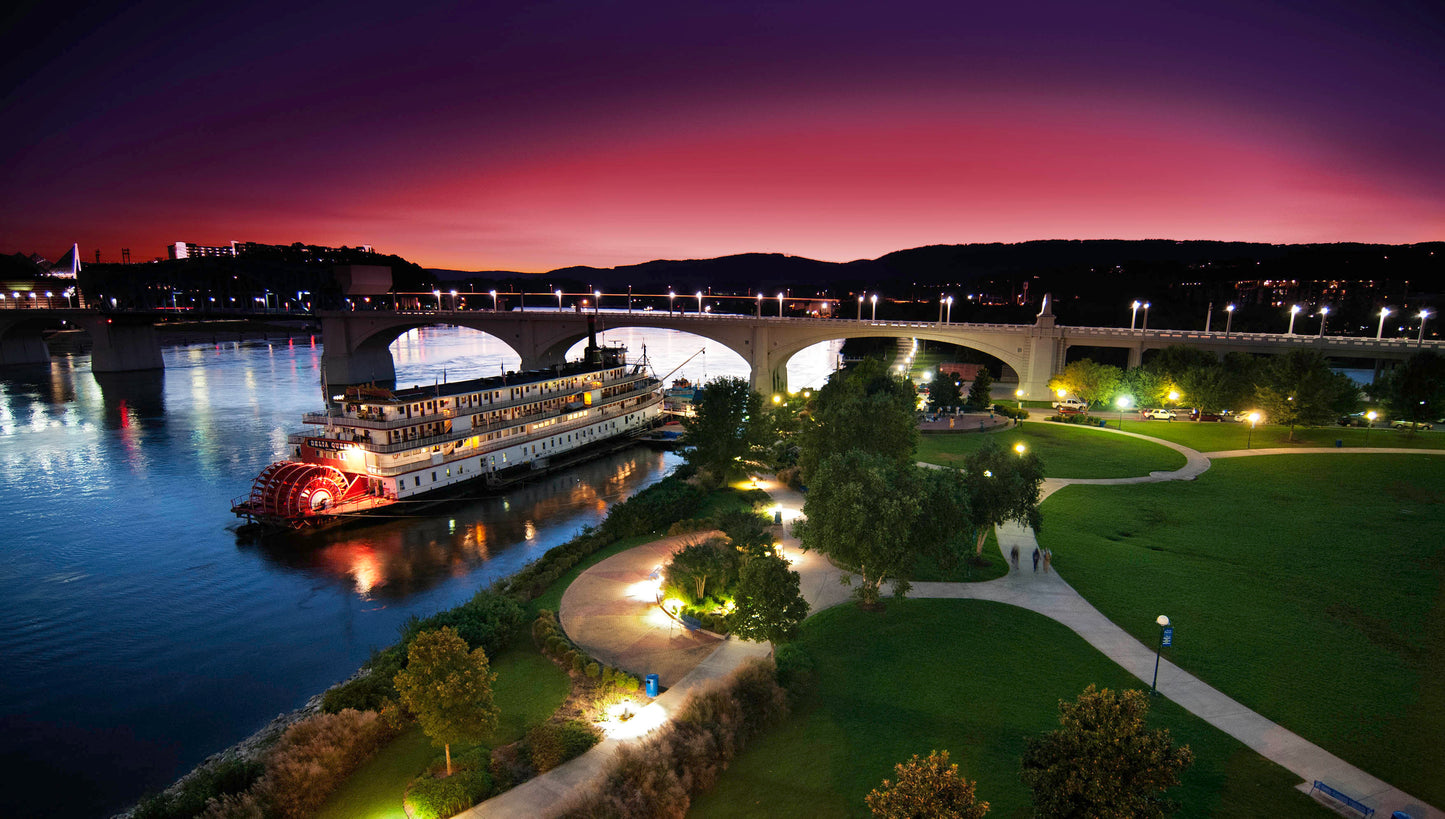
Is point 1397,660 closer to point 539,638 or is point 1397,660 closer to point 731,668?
point 731,668

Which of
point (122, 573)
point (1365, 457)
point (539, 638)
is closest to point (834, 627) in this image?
point (539, 638)

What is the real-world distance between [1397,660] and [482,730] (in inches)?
1079

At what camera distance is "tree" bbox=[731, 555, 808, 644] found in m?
21.0

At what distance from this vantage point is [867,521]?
2422 cm

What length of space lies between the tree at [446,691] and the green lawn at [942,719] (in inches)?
233

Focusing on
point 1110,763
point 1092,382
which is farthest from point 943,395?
point 1110,763

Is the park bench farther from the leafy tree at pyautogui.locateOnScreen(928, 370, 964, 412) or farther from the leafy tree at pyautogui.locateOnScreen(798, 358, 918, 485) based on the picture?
the leafy tree at pyautogui.locateOnScreen(928, 370, 964, 412)

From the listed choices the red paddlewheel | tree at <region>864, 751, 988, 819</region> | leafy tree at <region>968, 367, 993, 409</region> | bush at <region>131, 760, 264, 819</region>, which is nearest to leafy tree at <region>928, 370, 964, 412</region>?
leafy tree at <region>968, 367, 993, 409</region>

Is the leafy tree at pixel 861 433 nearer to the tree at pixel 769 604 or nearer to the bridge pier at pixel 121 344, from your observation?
the tree at pixel 769 604

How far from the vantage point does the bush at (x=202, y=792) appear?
666 inches

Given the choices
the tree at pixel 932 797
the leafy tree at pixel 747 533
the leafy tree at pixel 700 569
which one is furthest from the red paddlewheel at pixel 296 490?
the tree at pixel 932 797

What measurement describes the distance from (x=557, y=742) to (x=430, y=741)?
4142 mm

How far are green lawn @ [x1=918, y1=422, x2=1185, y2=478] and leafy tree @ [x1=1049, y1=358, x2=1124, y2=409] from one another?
5.55 m

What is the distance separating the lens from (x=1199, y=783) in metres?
15.7
